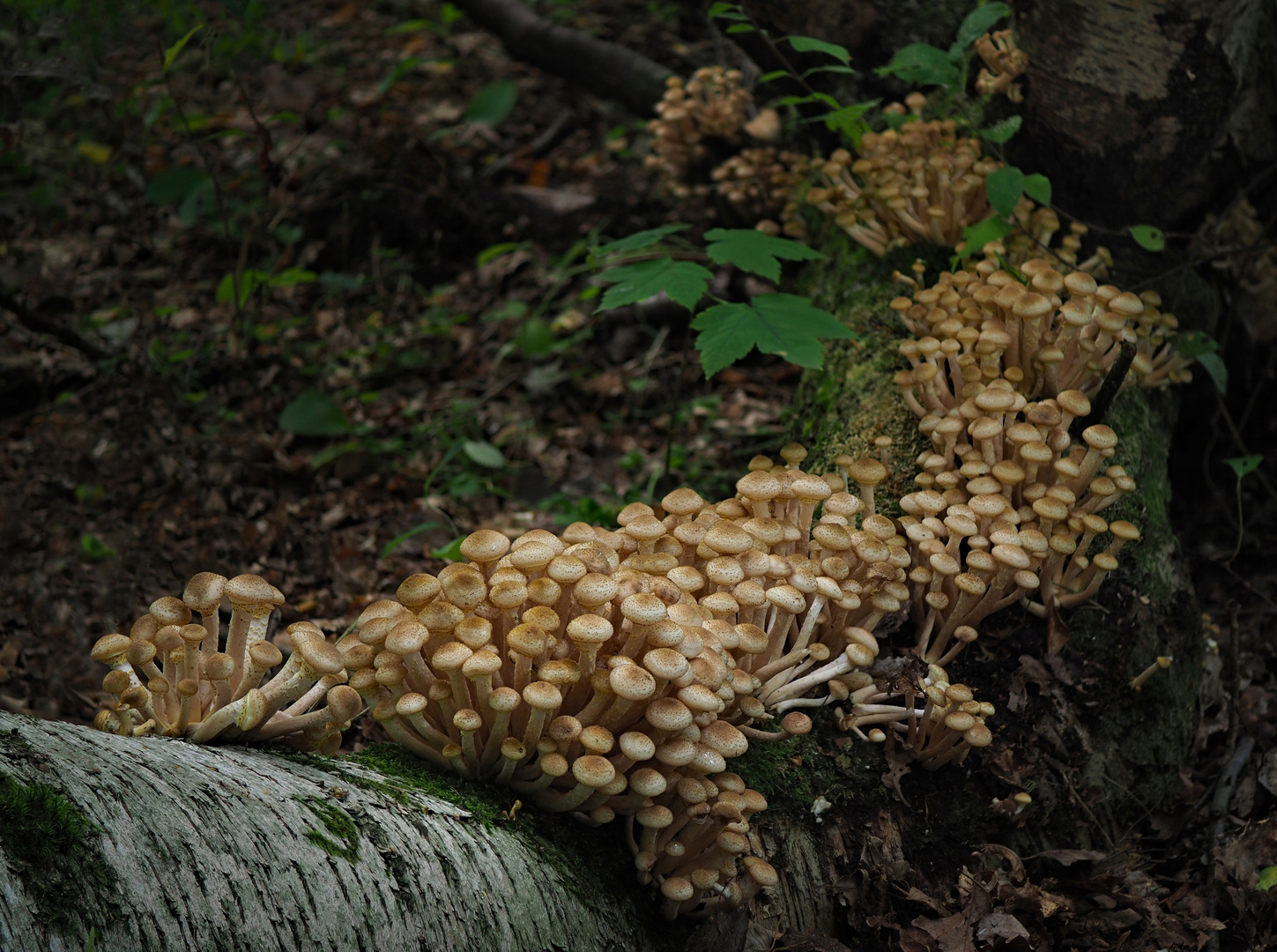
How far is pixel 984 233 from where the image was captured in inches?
152

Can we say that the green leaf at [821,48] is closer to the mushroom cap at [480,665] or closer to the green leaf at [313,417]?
the mushroom cap at [480,665]

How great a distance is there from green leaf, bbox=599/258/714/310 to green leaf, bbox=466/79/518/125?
4.88m

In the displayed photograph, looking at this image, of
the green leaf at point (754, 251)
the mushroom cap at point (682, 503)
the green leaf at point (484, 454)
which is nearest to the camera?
the mushroom cap at point (682, 503)

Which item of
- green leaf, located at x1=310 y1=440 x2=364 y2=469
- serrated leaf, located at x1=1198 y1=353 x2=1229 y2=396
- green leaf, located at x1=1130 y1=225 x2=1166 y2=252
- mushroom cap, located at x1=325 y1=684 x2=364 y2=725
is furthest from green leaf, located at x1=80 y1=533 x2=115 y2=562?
serrated leaf, located at x1=1198 y1=353 x2=1229 y2=396

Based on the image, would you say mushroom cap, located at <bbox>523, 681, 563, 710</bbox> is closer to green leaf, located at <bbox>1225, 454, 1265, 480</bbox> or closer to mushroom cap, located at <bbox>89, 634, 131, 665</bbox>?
mushroom cap, located at <bbox>89, 634, 131, 665</bbox>

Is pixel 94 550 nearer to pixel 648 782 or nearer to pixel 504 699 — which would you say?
pixel 504 699

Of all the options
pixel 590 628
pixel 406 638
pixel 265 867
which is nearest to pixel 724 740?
pixel 590 628

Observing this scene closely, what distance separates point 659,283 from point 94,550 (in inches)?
128

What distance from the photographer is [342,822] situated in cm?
197

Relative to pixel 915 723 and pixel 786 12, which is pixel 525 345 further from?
pixel 915 723

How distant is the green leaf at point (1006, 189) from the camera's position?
3.64m

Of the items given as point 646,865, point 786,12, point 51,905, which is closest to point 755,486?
point 646,865

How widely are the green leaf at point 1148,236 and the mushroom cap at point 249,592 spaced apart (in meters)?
3.67

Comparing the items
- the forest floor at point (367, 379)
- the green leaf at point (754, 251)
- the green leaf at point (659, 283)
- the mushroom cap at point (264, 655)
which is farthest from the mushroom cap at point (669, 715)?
the green leaf at point (754, 251)
